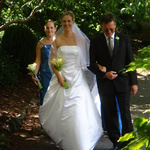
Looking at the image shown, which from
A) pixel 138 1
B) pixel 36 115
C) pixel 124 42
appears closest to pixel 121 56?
pixel 124 42

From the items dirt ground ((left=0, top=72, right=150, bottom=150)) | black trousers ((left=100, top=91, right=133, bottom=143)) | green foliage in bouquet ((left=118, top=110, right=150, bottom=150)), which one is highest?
green foliage in bouquet ((left=118, top=110, right=150, bottom=150))

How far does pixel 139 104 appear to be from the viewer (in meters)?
9.84

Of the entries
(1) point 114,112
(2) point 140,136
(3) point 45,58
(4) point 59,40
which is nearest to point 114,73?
(1) point 114,112

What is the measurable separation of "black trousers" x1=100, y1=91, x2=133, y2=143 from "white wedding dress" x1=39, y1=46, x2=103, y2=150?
18 centimetres

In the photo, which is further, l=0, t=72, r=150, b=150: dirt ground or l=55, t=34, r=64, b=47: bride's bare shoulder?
l=0, t=72, r=150, b=150: dirt ground

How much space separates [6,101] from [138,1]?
458 cm

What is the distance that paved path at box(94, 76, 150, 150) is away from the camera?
633cm

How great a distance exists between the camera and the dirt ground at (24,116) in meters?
6.29

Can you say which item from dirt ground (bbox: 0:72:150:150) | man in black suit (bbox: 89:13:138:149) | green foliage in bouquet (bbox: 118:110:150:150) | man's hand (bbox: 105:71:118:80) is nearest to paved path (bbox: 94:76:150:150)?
dirt ground (bbox: 0:72:150:150)

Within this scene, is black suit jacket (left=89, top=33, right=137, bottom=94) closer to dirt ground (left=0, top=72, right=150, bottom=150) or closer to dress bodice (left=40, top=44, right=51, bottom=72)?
dirt ground (left=0, top=72, right=150, bottom=150)

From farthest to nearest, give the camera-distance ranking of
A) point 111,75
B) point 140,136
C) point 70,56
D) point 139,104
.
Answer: point 139,104, point 70,56, point 111,75, point 140,136

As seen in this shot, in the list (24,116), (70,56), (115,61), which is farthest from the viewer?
(24,116)

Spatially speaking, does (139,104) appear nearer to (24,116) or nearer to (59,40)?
(24,116)

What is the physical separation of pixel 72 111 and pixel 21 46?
5941mm
